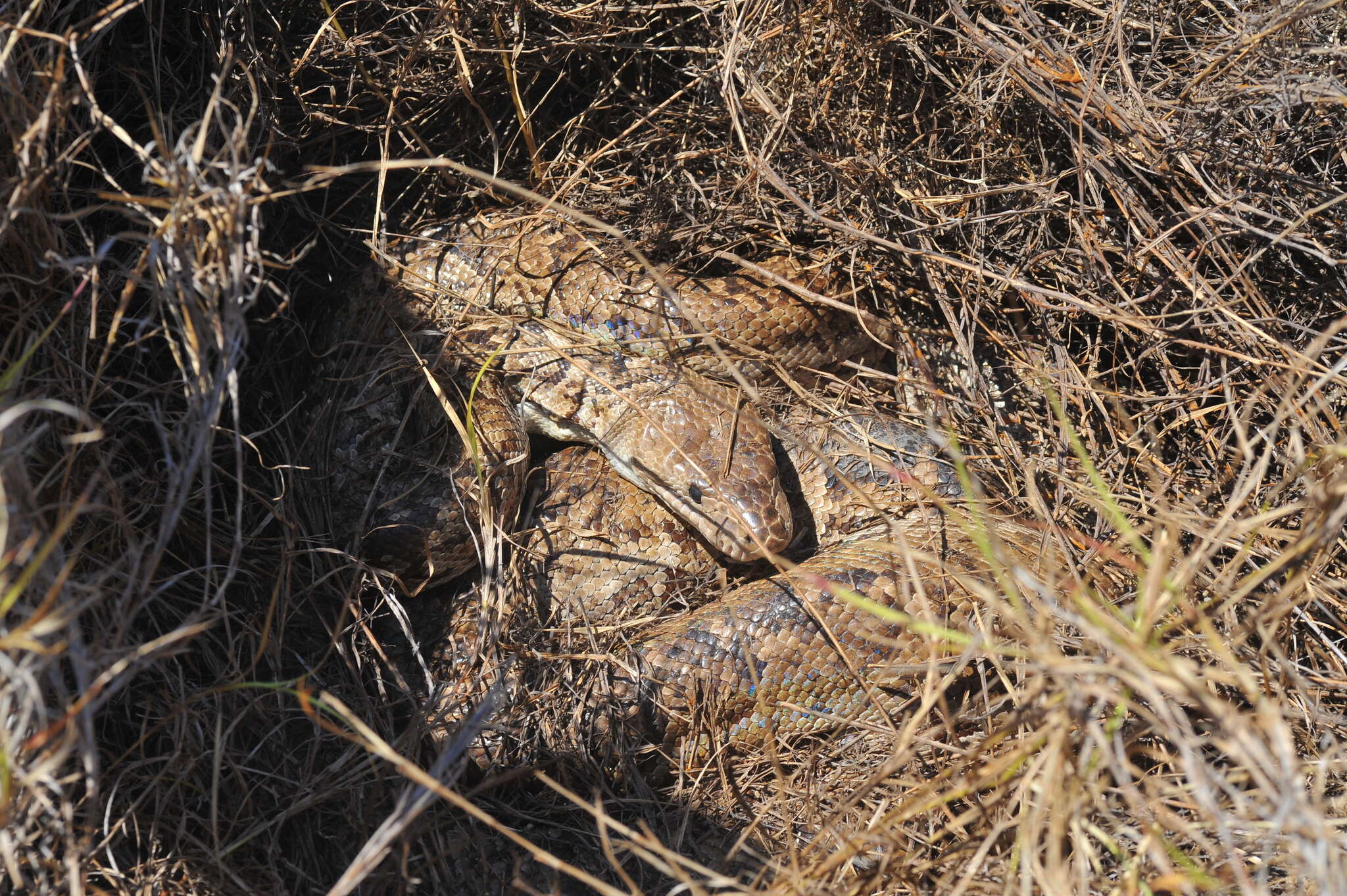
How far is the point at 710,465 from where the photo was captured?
363 cm

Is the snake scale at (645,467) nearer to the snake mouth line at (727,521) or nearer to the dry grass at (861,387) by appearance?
the snake mouth line at (727,521)

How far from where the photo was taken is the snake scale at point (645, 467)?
329 cm

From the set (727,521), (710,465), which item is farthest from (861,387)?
(727,521)

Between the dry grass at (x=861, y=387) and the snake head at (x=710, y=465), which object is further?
the snake head at (x=710, y=465)

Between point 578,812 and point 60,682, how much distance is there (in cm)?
158

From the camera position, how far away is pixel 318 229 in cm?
352

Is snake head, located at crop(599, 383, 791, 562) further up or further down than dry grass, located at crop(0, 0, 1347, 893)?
further down

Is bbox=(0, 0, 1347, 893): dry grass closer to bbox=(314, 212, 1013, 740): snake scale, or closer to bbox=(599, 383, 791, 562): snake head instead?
bbox=(314, 212, 1013, 740): snake scale

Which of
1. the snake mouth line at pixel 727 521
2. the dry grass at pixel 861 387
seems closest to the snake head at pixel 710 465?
the snake mouth line at pixel 727 521

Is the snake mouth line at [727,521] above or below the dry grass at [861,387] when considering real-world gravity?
below

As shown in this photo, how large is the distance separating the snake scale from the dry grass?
0.19m

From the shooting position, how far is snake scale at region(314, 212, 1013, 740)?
3.29 m

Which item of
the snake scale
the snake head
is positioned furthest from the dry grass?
the snake head

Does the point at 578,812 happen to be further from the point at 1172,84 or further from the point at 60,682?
the point at 1172,84
